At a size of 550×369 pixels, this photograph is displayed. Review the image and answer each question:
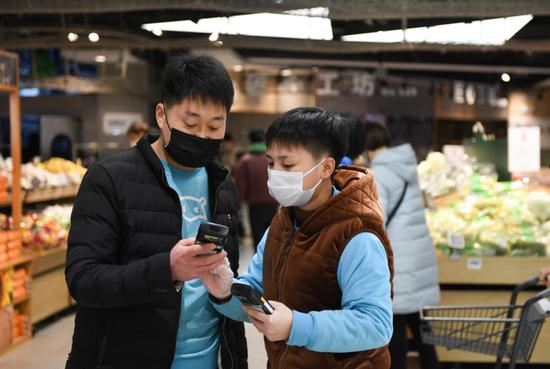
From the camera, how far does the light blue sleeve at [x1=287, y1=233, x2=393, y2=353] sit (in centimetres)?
175

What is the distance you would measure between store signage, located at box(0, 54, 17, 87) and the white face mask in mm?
4496

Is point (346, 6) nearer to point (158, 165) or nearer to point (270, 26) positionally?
point (270, 26)

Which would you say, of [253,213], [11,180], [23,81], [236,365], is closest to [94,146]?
[23,81]

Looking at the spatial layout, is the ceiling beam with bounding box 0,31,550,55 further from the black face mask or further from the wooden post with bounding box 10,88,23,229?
the black face mask

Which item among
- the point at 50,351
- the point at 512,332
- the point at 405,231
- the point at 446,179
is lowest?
the point at 50,351

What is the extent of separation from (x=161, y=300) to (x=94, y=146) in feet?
34.1

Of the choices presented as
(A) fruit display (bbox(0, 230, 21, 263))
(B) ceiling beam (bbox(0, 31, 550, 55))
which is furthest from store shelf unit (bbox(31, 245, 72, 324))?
(B) ceiling beam (bbox(0, 31, 550, 55))

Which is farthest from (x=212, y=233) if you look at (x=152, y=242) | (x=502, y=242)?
(x=502, y=242)

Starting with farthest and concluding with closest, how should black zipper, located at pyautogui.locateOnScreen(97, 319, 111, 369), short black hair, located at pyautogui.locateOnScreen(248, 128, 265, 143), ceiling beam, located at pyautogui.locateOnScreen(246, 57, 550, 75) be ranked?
1. ceiling beam, located at pyautogui.locateOnScreen(246, 57, 550, 75)
2. short black hair, located at pyautogui.locateOnScreen(248, 128, 265, 143)
3. black zipper, located at pyautogui.locateOnScreen(97, 319, 111, 369)

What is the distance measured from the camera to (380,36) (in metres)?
6.64

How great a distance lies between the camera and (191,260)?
1741 mm

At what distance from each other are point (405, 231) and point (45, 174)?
4.10m

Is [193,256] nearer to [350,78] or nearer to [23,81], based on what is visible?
[23,81]

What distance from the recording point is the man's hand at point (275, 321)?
171 centimetres
